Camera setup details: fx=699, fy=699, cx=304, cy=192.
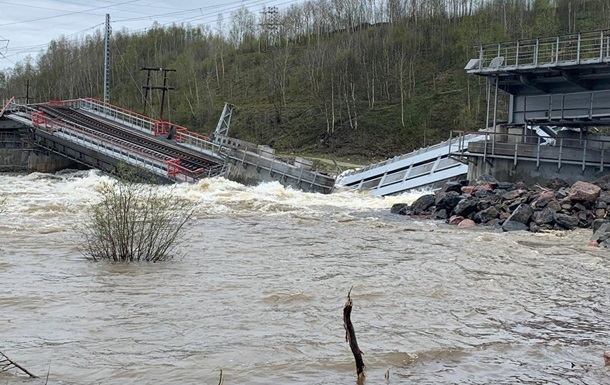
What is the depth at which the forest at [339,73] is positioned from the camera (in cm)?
6303

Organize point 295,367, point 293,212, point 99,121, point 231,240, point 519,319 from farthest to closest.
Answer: point 99,121
point 293,212
point 231,240
point 519,319
point 295,367

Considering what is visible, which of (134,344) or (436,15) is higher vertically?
(436,15)

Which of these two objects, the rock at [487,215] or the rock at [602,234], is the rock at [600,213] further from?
the rock at [487,215]

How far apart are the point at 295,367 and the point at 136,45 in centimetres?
9953

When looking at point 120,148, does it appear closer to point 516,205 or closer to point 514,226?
point 516,205

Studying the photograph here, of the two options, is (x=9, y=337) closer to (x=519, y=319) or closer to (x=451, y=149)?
(x=519, y=319)

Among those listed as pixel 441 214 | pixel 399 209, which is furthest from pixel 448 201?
pixel 399 209

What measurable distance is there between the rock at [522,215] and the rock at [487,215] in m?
1.39

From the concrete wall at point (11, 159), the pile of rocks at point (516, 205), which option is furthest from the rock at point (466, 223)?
the concrete wall at point (11, 159)

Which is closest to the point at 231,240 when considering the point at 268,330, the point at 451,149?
the point at 268,330

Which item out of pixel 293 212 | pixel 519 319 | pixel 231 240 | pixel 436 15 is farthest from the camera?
pixel 436 15

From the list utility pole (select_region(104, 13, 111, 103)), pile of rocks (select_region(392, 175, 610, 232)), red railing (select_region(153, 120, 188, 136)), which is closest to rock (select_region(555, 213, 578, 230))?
pile of rocks (select_region(392, 175, 610, 232))

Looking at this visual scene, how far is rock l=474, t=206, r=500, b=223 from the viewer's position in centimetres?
2500

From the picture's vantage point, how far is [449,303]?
502 inches
